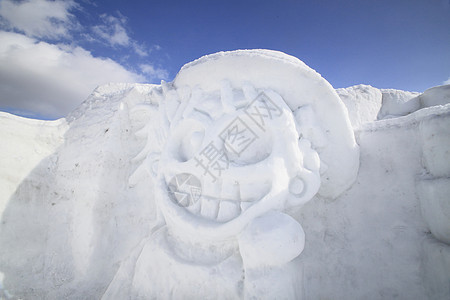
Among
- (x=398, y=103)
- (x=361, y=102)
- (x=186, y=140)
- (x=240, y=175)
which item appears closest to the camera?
(x=240, y=175)

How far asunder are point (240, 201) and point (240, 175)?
0.13 meters

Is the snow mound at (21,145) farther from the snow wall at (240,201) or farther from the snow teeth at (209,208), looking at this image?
the snow teeth at (209,208)

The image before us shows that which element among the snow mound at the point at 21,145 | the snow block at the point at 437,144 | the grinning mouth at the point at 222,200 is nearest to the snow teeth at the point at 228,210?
the grinning mouth at the point at 222,200

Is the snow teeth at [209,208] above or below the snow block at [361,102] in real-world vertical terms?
below

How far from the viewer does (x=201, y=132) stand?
4.65 ft

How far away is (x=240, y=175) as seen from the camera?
118 centimetres

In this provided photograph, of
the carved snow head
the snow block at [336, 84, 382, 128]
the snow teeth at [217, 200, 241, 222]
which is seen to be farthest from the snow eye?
the snow block at [336, 84, 382, 128]

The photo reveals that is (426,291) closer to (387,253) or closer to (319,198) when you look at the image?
(387,253)

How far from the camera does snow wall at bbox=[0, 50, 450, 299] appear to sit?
1.15 meters

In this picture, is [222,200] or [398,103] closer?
[222,200]

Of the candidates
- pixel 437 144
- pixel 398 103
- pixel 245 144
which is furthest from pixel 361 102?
pixel 245 144

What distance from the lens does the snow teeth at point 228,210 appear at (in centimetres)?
117

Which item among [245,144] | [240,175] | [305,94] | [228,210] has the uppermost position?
[305,94]

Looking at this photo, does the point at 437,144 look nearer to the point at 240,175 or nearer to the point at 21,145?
the point at 240,175
